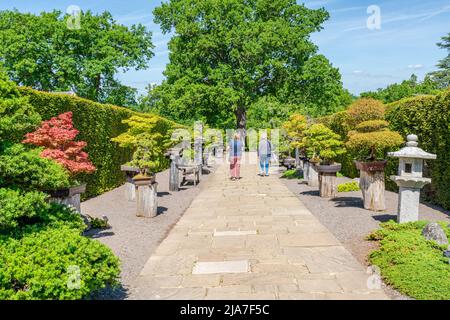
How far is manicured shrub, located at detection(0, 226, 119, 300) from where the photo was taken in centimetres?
Answer: 322

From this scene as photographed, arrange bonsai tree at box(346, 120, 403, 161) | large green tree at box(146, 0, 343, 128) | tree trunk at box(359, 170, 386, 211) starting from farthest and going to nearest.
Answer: large green tree at box(146, 0, 343, 128) → tree trunk at box(359, 170, 386, 211) → bonsai tree at box(346, 120, 403, 161)

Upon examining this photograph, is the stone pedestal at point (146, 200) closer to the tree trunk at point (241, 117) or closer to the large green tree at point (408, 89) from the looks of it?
the tree trunk at point (241, 117)

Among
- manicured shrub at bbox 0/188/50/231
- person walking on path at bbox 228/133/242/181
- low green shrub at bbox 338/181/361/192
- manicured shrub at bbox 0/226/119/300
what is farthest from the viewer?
person walking on path at bbox 228/133/242/181

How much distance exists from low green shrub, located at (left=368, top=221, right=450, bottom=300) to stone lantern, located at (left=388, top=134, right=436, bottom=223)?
67 centimetres

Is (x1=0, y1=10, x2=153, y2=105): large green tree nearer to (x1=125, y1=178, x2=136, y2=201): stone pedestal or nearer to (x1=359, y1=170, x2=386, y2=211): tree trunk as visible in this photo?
(x1=125, y1=178, x2=136, y2=201): stone pedestal

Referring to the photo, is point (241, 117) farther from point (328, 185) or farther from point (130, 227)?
point (130, 227)

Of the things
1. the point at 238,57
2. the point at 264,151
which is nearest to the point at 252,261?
the point at 264,151

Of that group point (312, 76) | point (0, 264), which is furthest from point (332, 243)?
point (312, 76)

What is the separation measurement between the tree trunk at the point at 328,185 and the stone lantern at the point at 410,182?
3.46 m

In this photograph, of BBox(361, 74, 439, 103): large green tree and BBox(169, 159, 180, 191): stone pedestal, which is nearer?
BBox(169, 159, 180, 191): stone pedestal

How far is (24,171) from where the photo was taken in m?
4.02

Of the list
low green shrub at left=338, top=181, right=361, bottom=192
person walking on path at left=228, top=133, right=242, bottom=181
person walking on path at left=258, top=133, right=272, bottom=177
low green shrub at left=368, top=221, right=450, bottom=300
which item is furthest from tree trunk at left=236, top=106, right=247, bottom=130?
low green shrub at left=368, top=221, right=450, bottom=300

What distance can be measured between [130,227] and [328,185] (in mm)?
5681

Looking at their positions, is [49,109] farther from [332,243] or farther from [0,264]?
[332,243]
